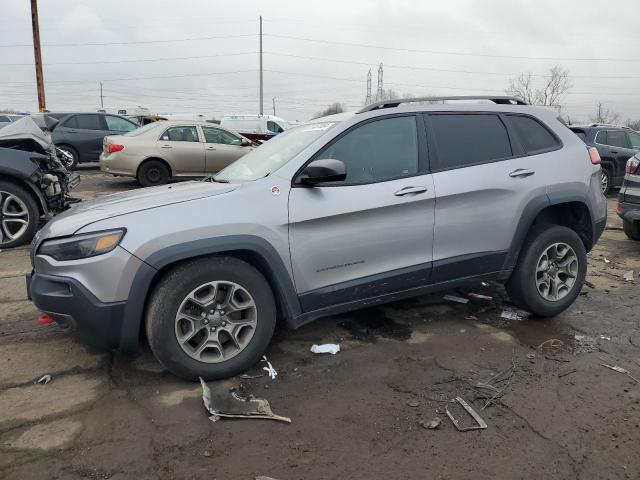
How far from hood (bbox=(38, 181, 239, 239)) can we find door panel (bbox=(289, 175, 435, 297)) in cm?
56

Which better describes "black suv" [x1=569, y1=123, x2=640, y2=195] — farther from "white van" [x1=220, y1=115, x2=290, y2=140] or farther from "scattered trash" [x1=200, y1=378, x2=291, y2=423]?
"white van" [x1=220, y1=115, x2=290, y2=140]

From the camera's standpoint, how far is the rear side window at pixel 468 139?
3859 millimetres

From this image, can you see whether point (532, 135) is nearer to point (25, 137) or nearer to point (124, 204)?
point (124, 204)

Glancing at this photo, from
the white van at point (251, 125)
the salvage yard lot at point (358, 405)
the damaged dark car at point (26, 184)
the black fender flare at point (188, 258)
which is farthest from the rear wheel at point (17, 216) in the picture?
the white van at point (251, 125)

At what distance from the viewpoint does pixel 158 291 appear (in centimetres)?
303

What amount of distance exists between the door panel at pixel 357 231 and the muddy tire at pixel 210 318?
0.34m

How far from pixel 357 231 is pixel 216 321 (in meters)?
1.10

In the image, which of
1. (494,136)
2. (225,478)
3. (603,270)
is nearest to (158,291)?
(225,478)

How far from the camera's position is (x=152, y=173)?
1142 cm

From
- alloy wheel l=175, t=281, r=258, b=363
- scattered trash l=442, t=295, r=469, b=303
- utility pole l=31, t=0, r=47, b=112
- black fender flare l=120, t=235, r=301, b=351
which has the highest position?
utility pole l=31, t=0, r=47, b=112

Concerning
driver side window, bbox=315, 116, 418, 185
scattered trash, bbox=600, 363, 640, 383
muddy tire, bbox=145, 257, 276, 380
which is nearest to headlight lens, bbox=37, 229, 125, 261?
muddy tire, bbox=145, 257, 276, 380

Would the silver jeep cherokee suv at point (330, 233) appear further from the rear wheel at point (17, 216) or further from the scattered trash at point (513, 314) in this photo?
the rear wheel at point (17, 216)

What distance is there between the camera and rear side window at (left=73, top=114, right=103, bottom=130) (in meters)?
14.4

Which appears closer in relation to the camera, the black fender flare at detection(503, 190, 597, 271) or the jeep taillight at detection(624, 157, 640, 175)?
the black fender flare at detection(503, 190, 597, 271)
